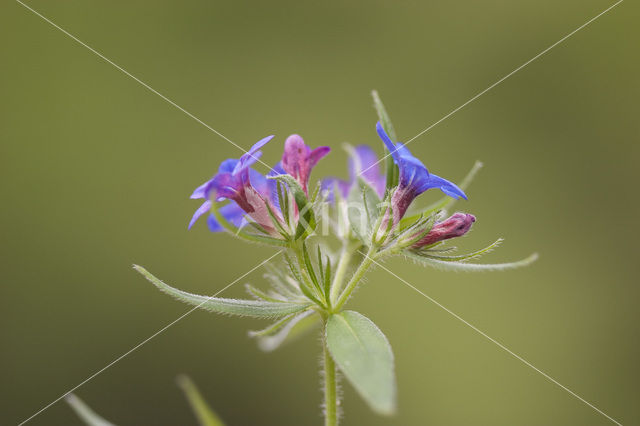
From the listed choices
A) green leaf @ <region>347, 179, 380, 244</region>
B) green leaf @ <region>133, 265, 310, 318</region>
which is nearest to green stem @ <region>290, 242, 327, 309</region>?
green leaf @ <region>133, 265, 310, 318</region>

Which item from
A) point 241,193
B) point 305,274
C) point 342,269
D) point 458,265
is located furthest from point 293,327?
point 458,265

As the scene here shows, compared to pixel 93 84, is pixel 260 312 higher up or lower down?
lower down

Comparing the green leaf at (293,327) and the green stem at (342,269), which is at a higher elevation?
the green stem at (342,269)

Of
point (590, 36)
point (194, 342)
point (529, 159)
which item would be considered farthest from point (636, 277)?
point (194, 342)

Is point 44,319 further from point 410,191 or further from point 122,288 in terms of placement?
point 410,191

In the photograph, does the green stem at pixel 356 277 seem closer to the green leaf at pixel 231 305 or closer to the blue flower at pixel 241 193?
the green leaf at pixel 231 305

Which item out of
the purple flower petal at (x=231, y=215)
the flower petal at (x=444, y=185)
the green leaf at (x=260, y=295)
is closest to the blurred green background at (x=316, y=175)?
the purple flower petal at (x=231, y=215)

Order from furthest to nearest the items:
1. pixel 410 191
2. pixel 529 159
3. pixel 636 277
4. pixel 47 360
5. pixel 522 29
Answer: pixel 522 29, pixel 529 159, pixel 636 277, pixel 47 360, pixel 410 191
